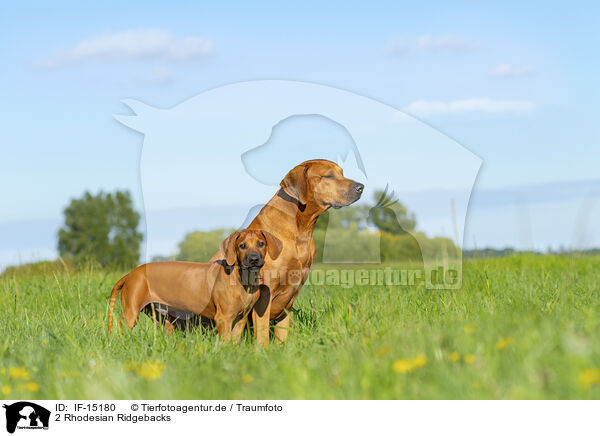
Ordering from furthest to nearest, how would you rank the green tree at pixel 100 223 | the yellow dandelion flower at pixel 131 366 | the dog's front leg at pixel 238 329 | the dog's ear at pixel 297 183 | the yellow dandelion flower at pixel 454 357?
the green tree at pixel 100 223 → the dog's front leg at pixel 238 329 → the dog's ear at pixel 297 183 → the yellow dandelion flower at pixel 131 366 → the yellow dandelion flower at pixel 454 357

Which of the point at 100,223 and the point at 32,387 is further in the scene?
the point at 100,223

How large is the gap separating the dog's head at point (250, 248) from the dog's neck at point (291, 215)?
Answer: 230 millimetres

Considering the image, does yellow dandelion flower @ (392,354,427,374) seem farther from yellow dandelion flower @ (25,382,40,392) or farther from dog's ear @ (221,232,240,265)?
yellow dandelion flower @ (25,382,40,392)

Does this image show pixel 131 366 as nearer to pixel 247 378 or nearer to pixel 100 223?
pixel 247 378

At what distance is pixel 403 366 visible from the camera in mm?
3447

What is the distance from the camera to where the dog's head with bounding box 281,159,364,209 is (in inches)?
208

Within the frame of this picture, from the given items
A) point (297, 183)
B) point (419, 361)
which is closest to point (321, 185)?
point (297, 183)

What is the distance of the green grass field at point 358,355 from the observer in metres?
3.30

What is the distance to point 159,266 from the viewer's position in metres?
6.15

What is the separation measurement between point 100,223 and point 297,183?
40.2 meters

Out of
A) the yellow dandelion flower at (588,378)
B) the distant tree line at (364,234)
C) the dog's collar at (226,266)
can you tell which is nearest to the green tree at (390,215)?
the distant tree line at (364,234)
